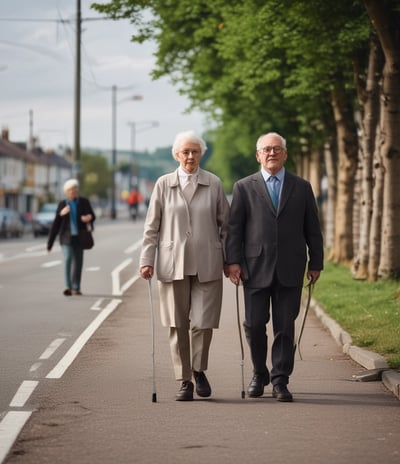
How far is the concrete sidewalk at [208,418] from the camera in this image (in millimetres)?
6824

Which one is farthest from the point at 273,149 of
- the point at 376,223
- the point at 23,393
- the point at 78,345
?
the point at 376,223

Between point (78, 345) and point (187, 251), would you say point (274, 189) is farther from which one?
point (78, 345)

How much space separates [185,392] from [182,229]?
1208 millimetres

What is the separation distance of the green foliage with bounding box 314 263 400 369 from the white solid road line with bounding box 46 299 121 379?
2858 mm

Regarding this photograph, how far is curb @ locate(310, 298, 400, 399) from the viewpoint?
30.9ft

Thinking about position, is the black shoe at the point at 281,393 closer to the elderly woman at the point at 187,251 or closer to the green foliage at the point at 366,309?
the elderly woman at the point at 187,251

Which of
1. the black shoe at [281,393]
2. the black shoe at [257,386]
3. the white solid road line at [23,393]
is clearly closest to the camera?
the white solid road line at [23,393]

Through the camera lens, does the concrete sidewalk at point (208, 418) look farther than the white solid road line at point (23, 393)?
No

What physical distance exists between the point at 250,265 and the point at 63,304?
31.0 ft

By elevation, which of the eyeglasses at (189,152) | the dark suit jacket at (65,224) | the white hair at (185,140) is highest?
the white hair at (185,140)

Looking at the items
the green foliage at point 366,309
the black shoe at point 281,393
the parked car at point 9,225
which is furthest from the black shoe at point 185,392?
the parked car at point 9,225

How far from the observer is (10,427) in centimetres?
760

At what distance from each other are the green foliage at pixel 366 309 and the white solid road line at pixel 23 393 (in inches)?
121

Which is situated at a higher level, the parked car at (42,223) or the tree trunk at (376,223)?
the tree trunk at (376,223)
